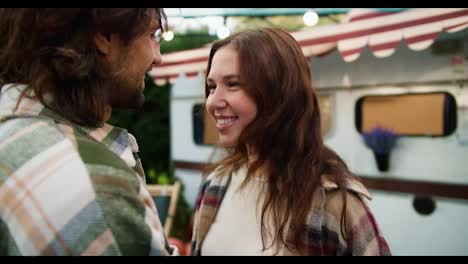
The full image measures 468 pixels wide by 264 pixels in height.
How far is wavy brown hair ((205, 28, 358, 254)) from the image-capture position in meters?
1.77

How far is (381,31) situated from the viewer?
422 centimetres

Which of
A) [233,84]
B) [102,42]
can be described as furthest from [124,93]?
[233,84]

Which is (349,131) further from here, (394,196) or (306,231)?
(306,231)

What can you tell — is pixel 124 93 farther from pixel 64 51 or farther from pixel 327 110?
pixel 327 110

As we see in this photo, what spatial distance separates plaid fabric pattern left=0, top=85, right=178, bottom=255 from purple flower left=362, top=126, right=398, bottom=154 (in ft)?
13.6

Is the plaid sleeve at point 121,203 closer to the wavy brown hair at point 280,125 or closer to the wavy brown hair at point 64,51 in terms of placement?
the wavy brown hair at point 64,51

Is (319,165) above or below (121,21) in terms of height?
below

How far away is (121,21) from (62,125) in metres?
0.34

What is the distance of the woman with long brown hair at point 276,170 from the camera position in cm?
166

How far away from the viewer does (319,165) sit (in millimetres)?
1812

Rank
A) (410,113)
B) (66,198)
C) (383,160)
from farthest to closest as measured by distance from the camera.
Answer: (383,160), (410,113), (66,198)

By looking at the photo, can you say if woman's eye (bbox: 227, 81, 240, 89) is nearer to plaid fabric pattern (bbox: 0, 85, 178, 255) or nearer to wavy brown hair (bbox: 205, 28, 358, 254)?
wavy brown hair (bbox: 205, 28, 358, 254)

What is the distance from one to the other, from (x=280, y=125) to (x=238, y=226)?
0.49m
